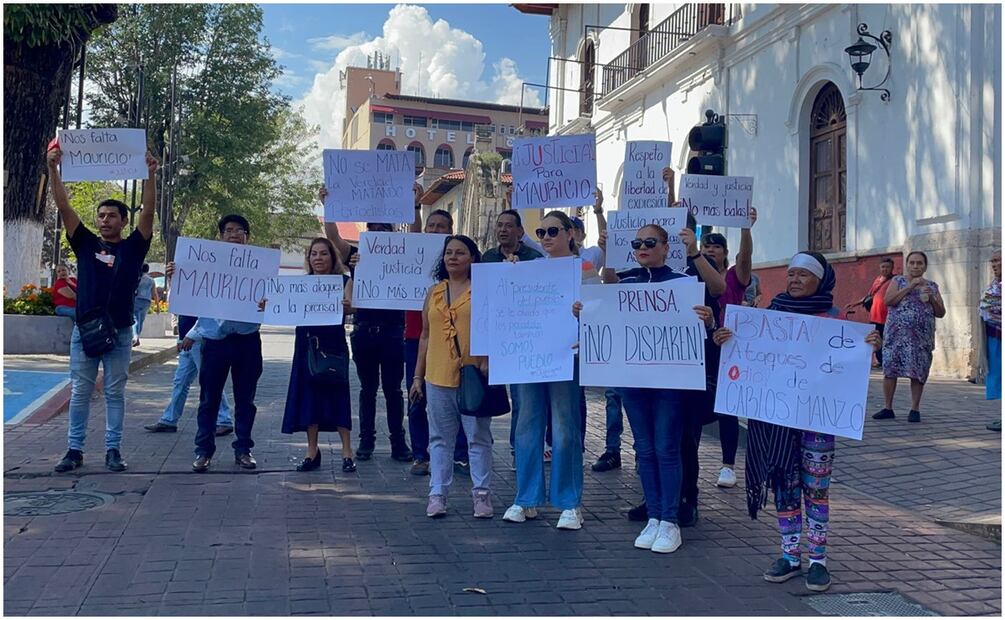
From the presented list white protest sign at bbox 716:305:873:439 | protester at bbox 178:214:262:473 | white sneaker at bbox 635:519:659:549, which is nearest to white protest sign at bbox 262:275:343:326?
protester at bbox 178:214:262:473

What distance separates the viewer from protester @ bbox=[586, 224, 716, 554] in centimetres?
529

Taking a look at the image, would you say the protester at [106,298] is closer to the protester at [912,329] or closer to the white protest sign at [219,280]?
the white protest sign at [219,280]

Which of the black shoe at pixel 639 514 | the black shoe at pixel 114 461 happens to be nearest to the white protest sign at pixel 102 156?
the black shoe at pixel 114 461

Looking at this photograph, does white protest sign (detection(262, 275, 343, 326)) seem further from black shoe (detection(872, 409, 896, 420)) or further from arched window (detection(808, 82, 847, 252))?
arched window (detection(808, 82, 847, 252))

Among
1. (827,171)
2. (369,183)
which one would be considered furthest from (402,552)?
(827,171)

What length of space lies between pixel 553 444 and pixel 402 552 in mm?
1171

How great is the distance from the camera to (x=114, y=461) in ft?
23.3

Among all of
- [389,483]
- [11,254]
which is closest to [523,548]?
[389,483]

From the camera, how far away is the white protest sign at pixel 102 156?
7.02m

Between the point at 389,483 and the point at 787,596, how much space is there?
327 cm

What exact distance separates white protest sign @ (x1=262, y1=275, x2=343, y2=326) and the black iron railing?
1531 centimetres

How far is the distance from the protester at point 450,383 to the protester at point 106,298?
2420mm

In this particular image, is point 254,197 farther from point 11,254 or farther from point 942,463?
point 942,463

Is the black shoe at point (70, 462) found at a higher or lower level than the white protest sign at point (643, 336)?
lower
